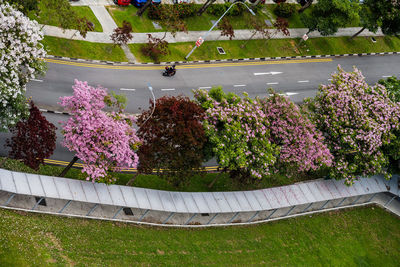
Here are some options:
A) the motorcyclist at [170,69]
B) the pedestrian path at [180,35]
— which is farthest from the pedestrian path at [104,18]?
the motorcyclist at [170,69]

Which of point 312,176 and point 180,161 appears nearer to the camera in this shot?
point 180,161

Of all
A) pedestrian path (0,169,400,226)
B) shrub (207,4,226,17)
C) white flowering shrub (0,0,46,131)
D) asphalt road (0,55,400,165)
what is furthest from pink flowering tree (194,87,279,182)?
shrub (207,4,226,17)

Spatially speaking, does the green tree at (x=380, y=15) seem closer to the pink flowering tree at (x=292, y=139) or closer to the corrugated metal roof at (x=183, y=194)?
the corrugated metal roof at (x=183, y=194)

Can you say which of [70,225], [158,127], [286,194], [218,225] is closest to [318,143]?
[286,194]

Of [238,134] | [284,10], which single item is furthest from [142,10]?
[238,134]

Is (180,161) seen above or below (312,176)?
above

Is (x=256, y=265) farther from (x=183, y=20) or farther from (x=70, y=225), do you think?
(x=183, y=20)

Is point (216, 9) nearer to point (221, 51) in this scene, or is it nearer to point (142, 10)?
point (221, 51)

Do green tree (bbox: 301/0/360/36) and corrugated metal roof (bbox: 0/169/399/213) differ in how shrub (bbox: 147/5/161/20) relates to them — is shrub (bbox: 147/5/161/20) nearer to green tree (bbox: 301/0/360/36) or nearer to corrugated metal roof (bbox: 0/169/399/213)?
green tree (bbox: 301/0/360/36)
